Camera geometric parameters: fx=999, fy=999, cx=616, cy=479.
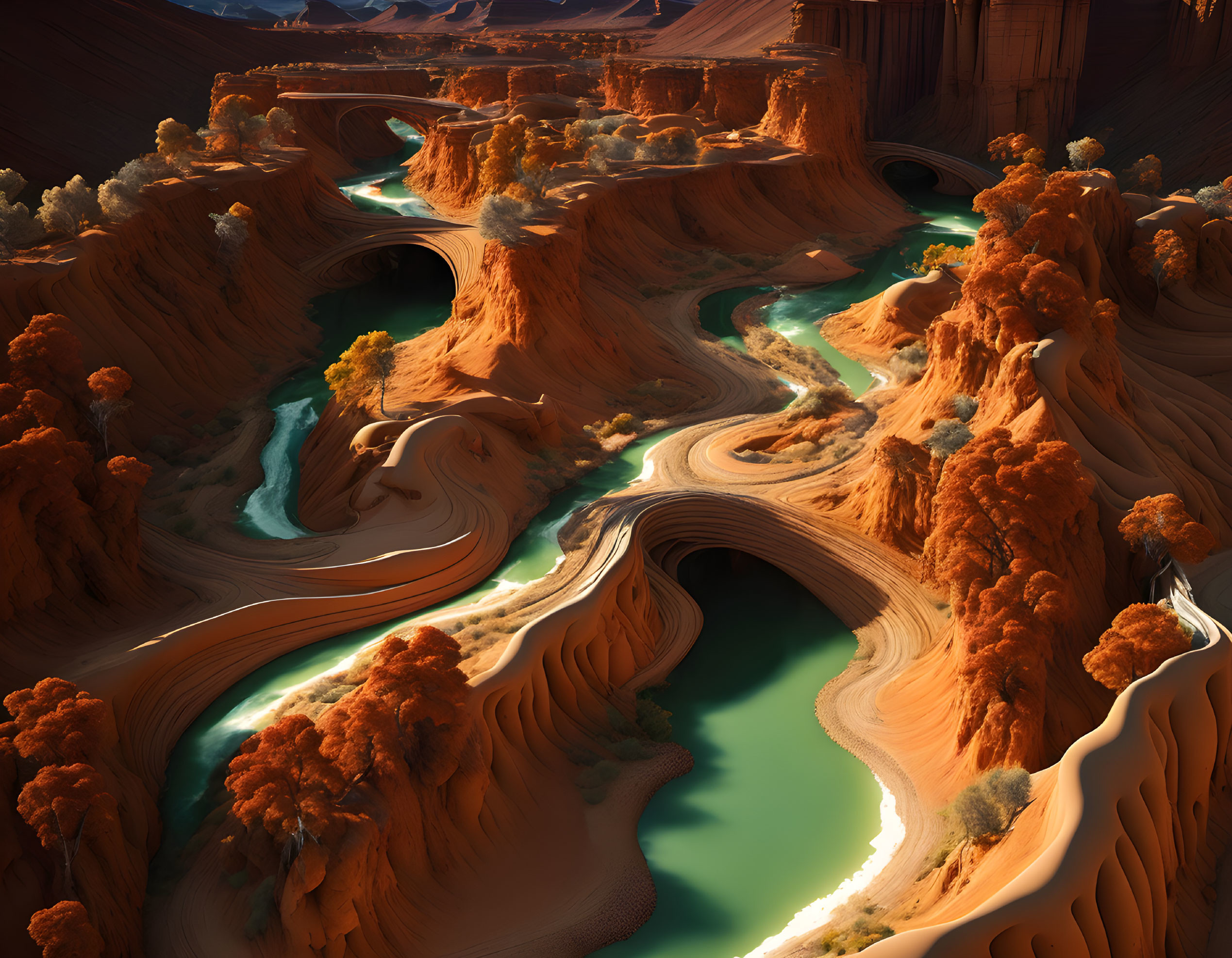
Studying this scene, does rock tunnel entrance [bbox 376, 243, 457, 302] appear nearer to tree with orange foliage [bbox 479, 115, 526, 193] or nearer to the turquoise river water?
tree with orange foliage [bbox 479, 115, 526, 193]


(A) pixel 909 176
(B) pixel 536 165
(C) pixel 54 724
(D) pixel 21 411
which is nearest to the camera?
(C) pixel 54 724


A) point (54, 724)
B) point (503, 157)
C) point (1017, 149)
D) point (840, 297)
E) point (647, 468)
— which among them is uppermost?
point (1017, 149)

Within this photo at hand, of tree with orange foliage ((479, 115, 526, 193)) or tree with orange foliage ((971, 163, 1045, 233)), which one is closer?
tree with orange foliage ((971, 163, 1045, 233))

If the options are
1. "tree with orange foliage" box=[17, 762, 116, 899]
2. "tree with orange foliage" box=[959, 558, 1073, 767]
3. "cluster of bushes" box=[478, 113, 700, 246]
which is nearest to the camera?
"tree with orange foliage" box=[17, 762, 116, 899]

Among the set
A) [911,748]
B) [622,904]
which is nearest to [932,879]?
[911,748]

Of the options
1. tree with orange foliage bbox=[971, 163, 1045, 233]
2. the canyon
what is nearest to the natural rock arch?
the canyon

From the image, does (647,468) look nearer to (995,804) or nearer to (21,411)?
(21,411)

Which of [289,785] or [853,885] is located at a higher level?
[289,785]

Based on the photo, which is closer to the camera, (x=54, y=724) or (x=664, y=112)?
(x=54, y=724)

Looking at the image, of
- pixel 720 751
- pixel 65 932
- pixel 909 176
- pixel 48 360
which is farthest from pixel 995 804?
pixel 909 176
